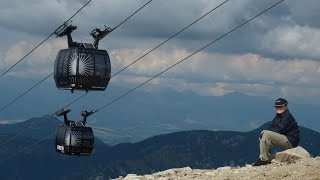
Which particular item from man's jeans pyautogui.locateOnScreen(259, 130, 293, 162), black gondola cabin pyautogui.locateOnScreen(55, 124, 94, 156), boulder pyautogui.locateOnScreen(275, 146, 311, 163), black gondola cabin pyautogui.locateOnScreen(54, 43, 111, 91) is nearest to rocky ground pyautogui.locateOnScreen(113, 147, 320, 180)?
boulder pyautogui.locateOnScreen(275, 146, 311, 163)

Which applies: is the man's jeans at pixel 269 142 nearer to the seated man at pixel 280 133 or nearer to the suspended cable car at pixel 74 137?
the seated man at pixel 280 133

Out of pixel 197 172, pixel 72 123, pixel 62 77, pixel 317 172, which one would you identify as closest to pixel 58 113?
pixel 72 123

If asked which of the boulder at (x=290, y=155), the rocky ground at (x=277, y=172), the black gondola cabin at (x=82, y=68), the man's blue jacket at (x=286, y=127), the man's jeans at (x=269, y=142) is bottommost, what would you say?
the rocky ground at (x=277, y=172)

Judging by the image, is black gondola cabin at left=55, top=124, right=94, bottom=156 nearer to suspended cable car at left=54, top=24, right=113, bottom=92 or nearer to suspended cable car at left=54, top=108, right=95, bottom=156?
suspended cable car at left=54, top=108, right=95, bottom=156

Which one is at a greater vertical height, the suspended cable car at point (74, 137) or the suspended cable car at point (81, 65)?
the suspended cable car at point (81, 65)

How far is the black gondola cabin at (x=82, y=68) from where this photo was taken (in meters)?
30.4

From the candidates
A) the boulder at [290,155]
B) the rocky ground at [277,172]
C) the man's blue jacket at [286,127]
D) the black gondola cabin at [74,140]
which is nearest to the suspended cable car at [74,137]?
the black gondola cabin at [74,140]

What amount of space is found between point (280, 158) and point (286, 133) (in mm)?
1047

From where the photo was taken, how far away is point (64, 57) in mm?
30797

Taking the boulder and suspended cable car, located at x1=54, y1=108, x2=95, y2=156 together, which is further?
suspended cable car, located at x1=54, y1=108, x2=95, y2=156

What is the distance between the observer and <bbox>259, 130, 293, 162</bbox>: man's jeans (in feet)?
72.7

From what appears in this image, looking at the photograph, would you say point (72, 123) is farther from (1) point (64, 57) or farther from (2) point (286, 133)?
(2) point (286, 133)

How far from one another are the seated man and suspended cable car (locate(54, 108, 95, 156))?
49.9 ft

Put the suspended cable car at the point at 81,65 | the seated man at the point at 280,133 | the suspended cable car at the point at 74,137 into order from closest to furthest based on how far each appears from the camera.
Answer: the seated man at the point at 280,133 < the suspended cable car at the point at 81,65 < the suspended cable car at the point at 74,137
